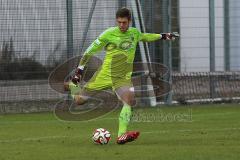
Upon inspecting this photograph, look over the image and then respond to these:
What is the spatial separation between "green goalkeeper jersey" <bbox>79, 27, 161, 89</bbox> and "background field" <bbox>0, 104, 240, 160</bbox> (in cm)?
103

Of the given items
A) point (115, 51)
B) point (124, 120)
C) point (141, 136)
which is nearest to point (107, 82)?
point (115, 51)

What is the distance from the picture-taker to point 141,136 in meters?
12.5

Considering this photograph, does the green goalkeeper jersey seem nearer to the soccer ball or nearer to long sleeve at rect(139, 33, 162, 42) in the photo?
long sleeve at rect(139, 33, 162, 42)

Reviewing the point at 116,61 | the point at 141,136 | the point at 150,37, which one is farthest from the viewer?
the point at 141,136

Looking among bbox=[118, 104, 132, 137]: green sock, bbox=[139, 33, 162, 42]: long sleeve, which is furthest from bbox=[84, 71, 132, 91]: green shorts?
bbox=[139, 33, 162, 42]: long sleeve

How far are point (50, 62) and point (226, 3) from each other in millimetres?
5852

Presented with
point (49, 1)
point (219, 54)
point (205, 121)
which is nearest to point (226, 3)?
point (219, 54)

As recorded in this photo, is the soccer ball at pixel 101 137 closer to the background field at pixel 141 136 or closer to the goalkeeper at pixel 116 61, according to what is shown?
the background field at pixel 141 136

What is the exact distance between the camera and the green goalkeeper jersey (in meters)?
11.7

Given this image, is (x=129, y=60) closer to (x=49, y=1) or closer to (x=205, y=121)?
(x=205, y=121)

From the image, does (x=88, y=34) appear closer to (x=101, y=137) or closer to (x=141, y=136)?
(x=141, y=136)

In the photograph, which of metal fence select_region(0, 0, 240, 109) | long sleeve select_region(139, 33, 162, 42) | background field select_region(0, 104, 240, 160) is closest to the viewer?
background field select_region(0, 104, 240, 160)

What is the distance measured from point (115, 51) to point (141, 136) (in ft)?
5.25

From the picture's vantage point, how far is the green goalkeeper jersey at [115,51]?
460 inches
